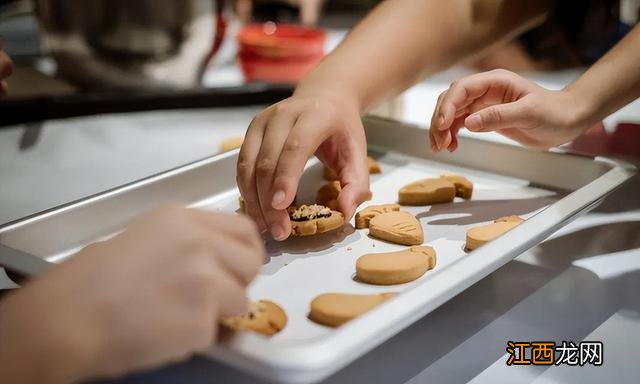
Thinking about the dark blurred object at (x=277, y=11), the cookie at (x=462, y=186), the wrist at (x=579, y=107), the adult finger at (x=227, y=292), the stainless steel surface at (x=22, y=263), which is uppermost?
the wrist at (x=579, y=107)

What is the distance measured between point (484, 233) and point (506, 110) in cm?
12

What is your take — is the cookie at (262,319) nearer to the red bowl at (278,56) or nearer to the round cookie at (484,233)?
the round cookie at (484,233)

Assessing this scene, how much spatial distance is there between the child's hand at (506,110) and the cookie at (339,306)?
239mm

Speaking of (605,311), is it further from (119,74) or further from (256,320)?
(119,74)

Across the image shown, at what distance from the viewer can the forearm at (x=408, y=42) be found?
835 mm

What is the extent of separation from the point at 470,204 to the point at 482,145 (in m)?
0.12

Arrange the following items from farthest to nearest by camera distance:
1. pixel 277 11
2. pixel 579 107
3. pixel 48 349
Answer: pixel 277 11 < pixel 579 107 < pixel 48 349

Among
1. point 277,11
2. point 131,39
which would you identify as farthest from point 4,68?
point 277,11

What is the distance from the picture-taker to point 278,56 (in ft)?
4.19

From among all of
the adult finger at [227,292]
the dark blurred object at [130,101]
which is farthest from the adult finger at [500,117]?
the dark blurred object at [130,101]

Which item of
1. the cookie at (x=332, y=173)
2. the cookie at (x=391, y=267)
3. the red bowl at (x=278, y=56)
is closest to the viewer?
the cookie at (x=391, y=267)

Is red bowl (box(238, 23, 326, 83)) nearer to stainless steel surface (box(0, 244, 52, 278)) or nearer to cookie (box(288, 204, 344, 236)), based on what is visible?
cookie (box(288, 204, 344, 236))

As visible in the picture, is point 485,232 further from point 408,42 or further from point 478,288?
point 408,42

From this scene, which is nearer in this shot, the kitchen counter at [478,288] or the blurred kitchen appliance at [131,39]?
the kitchen counter at [478,288]
